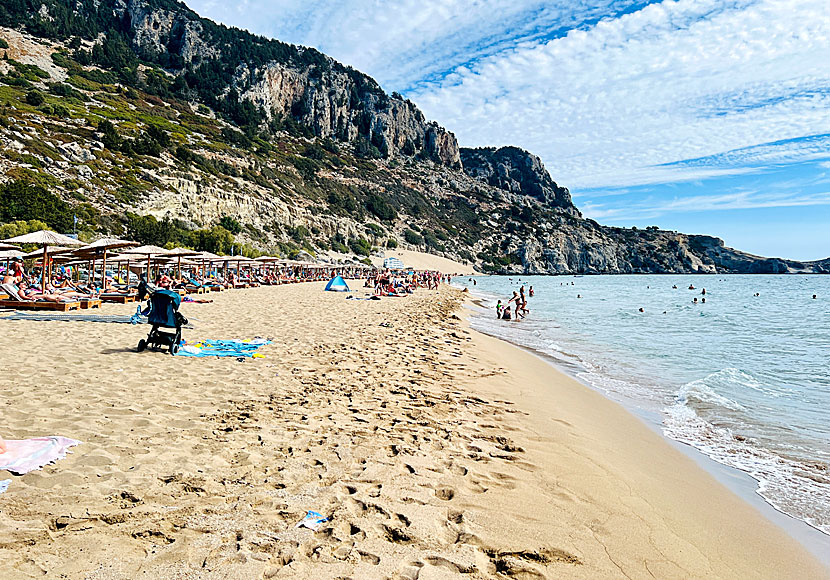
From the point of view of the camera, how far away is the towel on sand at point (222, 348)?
764 cm

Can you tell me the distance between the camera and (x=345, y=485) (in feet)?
10.8

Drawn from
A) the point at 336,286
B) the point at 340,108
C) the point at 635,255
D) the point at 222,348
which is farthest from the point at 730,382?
the point at 635,255

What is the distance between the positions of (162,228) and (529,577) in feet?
152

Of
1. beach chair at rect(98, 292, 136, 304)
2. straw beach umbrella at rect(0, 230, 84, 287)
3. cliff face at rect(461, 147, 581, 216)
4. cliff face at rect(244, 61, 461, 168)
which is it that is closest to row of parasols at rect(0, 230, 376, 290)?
straw beach umbrella at rect(0, 230, 84, 287)

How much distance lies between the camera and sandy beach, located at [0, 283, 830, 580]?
2.47 metres

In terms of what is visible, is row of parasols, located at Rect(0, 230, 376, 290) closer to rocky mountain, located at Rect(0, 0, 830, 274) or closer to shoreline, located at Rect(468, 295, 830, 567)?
rocky mountain, located at Rect(0, 0, 830, 274)

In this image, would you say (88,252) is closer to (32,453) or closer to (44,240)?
(44,240)

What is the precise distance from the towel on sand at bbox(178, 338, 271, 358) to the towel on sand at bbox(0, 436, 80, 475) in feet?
12.9

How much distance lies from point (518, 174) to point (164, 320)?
162 m

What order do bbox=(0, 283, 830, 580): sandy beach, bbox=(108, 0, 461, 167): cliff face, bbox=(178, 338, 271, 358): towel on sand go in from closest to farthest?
bbox=(0, 283, 830, 580): sandy beach, bbox=(178, 338, 271, 358): towel on sand, bbox=(108, 0, 461, 167): cliff face

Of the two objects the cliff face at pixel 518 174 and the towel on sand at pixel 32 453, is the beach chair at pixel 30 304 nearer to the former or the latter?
the towel on sand at pixel 32 453

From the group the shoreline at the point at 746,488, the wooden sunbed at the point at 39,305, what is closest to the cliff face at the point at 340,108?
the wooden sunbed at the point at 39,305

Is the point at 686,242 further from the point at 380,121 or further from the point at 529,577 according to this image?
the point at 529,577

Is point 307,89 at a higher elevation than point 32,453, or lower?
higher
